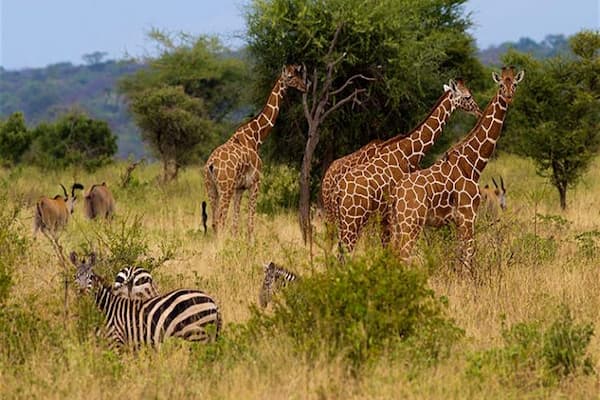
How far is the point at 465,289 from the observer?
10203 millimetres

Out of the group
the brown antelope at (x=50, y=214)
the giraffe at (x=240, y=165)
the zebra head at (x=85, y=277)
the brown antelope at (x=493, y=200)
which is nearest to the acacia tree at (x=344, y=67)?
→ the giraffe at (x=240, y=165)

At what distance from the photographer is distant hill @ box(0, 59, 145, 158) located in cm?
10319

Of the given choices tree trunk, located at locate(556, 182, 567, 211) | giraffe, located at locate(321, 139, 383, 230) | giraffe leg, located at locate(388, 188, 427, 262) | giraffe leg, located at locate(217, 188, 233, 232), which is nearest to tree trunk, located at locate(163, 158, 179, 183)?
tree trunk, located at locate(556, 182, 567, 211)

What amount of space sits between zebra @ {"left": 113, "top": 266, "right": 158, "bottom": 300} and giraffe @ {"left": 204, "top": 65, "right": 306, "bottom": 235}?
501cm

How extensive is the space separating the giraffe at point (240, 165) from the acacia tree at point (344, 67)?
1.72 feet

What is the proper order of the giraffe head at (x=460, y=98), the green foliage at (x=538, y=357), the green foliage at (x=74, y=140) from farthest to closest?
the green foliage at (x=74, y=140)
the giraffe head at (x=460, y=98)
the green foliage at (x=538, y=357)

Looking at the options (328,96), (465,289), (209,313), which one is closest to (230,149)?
(328,96)

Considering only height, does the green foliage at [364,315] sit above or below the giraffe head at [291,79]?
below

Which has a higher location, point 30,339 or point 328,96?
point 328,96

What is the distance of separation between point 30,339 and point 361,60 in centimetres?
991

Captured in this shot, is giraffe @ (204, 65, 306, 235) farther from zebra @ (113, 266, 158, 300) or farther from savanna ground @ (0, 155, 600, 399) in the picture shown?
zebra @ (113, 266, 158, 300)

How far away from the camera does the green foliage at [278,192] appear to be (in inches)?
752

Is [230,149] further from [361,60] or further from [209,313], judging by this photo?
[209,313]

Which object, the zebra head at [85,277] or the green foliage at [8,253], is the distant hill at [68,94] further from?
the zebra head at [85,277]
